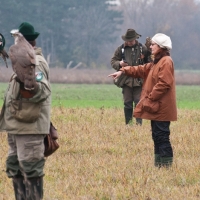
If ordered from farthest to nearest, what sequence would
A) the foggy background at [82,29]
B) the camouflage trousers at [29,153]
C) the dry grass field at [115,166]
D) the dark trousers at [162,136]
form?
1. the foggy background at [82,29]
2. the dark trousers at [162,136]
3. the dry grass field at [115,166]
4. the camouflage trousers at [29,153]

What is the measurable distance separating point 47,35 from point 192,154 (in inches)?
2632

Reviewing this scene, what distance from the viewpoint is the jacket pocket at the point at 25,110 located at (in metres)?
5.68

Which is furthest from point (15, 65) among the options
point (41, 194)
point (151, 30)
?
point (151, 30)

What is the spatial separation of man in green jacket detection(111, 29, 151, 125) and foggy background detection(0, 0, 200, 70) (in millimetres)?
53983

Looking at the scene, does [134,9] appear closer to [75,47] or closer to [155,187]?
[75,47]

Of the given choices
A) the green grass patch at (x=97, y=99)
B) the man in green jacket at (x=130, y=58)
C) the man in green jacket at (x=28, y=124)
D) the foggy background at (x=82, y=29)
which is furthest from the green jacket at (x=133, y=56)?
the foggy background at (x=82, y=29)

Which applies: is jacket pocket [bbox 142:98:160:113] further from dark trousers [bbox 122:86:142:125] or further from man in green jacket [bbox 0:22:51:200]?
dark trousers [bbox 122:86:142:125]

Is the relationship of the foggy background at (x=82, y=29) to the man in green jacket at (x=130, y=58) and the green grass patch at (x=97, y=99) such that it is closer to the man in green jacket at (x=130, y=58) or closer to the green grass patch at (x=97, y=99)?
the green grass patch at (x=97, y=99)

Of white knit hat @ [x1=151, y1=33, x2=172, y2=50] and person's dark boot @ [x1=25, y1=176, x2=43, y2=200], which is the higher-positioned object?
white knit hat @ [x1=151, y1=33, x2=172, y2=50]

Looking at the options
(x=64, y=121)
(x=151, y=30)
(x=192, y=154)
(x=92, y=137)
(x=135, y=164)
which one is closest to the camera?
(x=135, y=164)

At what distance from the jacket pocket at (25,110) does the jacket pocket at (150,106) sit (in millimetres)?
2615

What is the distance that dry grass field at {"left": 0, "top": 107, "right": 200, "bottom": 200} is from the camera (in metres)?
6.62

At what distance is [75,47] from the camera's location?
257 feet

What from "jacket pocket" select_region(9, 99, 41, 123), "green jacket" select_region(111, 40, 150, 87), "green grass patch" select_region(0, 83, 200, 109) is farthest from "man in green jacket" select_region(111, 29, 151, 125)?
"jacket pocket" select_region(9, 99, 41, 123)
